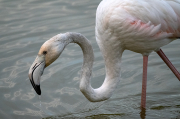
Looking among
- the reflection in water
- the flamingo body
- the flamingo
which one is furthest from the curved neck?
the reflection in water

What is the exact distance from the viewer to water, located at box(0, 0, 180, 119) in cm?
539

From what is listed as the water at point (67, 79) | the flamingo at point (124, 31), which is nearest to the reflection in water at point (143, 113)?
the water at point (67, 79)

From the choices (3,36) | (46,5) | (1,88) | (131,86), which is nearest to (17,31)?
(3,36)

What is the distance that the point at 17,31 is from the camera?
8.58m

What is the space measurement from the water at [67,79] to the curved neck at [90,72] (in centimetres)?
61

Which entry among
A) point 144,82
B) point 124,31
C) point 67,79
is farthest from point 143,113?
point 67,79

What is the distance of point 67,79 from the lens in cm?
648

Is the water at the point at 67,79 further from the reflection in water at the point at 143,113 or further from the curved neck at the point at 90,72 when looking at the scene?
the curved neck at the point at 90,72

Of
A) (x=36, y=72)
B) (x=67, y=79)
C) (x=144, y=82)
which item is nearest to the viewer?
(x=36, y=72)

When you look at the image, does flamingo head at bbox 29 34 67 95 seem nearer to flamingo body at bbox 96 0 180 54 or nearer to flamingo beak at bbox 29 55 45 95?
flamingo beak at bbox 29 55 45 95

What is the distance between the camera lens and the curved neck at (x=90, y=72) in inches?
177

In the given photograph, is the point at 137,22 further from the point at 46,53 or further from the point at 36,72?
the point at 36,72

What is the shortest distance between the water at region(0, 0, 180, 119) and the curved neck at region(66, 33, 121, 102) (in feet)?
1.99

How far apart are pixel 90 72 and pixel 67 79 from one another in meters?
Answer: 1.88
